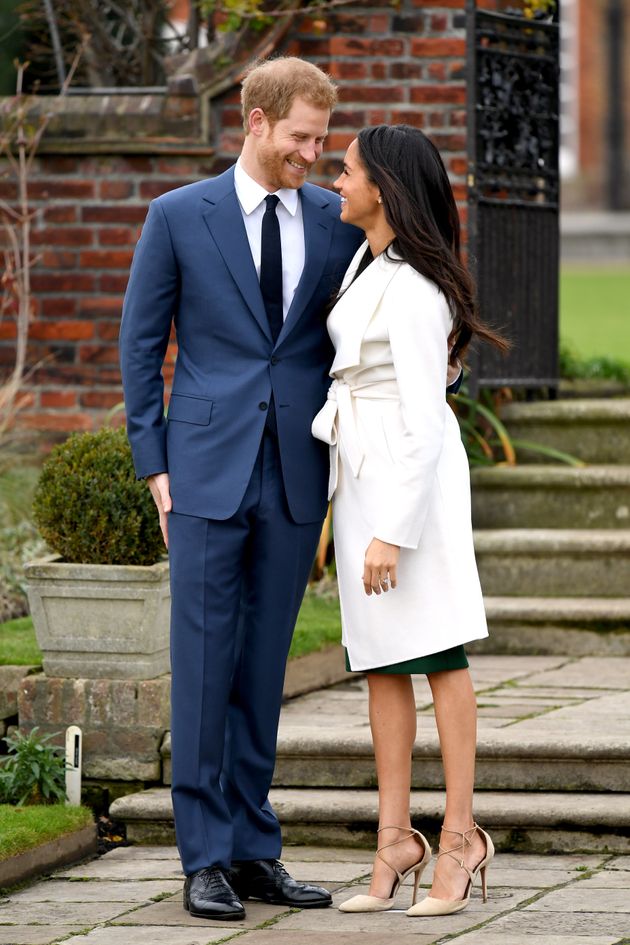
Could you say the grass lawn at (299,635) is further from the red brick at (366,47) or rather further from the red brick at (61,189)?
the red brick at (366,47)

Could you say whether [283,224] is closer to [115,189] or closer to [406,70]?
[406,70]

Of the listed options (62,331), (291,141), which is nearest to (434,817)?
(291,141)

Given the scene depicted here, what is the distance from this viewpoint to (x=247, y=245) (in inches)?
158

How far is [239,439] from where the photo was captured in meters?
3.95

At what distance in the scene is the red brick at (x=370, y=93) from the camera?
23.2ft

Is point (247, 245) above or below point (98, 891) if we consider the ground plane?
above

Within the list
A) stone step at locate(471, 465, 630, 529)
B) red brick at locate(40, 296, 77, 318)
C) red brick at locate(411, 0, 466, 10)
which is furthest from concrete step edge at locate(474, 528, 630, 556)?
red brick at locate(411, 0, 466, 10)

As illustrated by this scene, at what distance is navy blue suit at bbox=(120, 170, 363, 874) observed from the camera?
3.96 m

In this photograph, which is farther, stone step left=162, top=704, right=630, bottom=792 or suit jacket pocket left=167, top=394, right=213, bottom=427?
stone step left=162, top=704, right=630, bottom=792

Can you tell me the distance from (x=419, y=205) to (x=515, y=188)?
141 inches

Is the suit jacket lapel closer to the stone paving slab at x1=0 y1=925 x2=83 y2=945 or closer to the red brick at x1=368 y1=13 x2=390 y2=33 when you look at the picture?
the stone paving slab at x1=0 y1=925 x2=83 y2=945

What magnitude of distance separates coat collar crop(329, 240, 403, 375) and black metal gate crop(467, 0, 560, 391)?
3.14m

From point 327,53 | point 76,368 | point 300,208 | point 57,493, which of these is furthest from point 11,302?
point 300,208

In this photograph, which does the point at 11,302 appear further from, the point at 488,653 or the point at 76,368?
the point at 488,653
